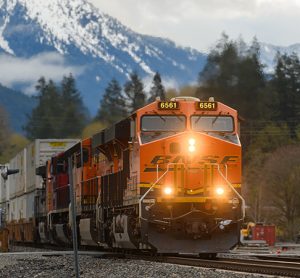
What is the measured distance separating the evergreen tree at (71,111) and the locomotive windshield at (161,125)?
74991 mm

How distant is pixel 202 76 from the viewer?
81062 mm

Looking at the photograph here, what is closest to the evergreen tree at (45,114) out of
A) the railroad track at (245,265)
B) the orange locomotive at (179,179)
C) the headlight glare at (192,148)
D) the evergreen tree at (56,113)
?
the evergreen tree at (56,113)

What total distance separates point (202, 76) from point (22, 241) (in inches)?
1446

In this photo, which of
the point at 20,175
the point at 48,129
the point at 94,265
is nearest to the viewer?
the point at 94,265

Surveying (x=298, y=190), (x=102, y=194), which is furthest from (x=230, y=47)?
(x=102, y=194)

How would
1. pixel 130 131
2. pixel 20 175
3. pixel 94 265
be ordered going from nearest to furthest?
1. pixel 94 265
2. pixel 130 131
3. pixel 20 175

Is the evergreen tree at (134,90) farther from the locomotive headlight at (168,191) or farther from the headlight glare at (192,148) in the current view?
the locomotive headlight at (168,191)

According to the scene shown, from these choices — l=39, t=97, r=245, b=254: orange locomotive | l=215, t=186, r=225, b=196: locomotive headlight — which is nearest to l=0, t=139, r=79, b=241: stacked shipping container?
l=39, t=97, r=245, b=254: orange locomotive

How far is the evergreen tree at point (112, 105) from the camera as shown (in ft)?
356

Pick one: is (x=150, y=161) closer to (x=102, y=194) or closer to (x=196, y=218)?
(x=196, y=218)

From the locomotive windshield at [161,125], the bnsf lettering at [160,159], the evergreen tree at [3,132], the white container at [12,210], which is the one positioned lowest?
the white container at [12,210]

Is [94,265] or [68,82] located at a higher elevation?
[68,82]

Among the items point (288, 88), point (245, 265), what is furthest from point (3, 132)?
point (245, 265)

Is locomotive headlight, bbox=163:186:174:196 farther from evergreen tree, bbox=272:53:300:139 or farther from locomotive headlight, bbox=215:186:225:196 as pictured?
evergreen tree, bbox=272:53:300:139
